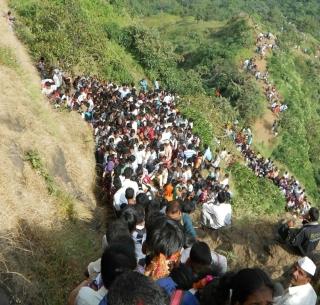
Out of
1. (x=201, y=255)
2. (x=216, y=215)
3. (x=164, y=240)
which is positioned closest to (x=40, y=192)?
(x=216, y=215)

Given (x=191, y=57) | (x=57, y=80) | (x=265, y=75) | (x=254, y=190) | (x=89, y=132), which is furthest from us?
(x=191, y=57)

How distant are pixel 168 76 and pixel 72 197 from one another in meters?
17.1

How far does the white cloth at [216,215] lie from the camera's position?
24.4ft

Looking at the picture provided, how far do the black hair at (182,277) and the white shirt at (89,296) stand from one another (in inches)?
22.0

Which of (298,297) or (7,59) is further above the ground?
(298,297)

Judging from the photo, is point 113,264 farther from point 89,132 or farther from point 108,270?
point 89,132

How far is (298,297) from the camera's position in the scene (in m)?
4.18

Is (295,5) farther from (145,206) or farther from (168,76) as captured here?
(145,206)

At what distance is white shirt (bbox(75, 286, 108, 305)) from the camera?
349cm

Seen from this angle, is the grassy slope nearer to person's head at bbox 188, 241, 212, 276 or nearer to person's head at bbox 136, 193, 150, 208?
person's head at bbox 136, 193, 150, 208

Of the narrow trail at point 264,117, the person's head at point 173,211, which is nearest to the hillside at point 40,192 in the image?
the person's head at point 173,211

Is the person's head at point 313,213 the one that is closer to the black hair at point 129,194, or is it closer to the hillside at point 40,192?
the black hair at point 129,194

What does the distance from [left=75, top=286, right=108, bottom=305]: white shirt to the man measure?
158 cm

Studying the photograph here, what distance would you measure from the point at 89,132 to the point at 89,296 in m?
8.25
